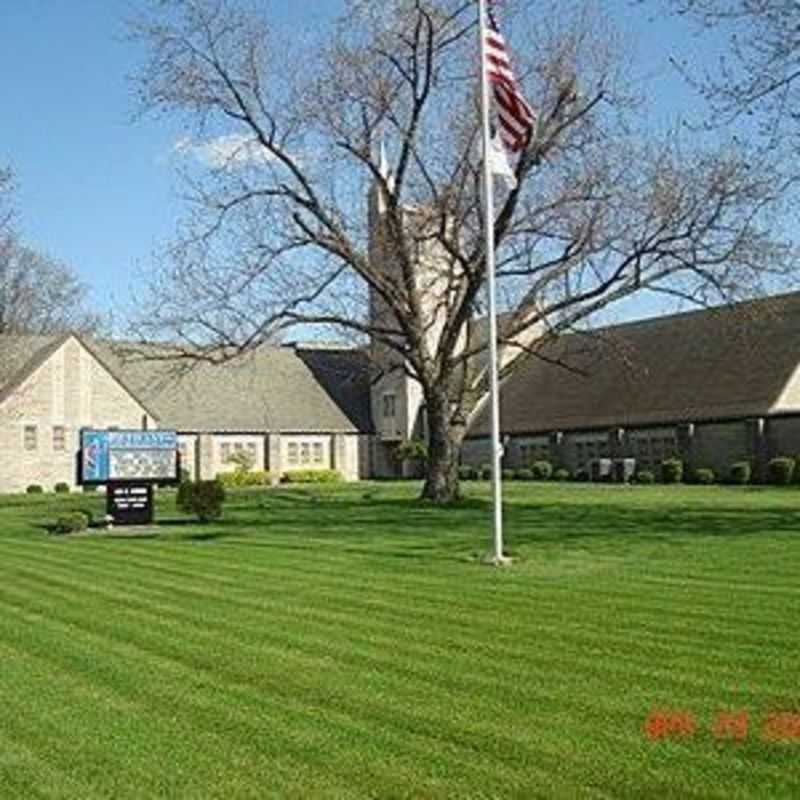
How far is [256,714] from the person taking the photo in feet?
26.6

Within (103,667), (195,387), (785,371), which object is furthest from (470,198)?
(195,387)

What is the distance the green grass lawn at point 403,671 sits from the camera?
6.61m

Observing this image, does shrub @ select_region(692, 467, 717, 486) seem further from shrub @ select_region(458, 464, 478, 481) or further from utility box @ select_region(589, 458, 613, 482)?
shrub @ select_region(458, 464, 478, 481)

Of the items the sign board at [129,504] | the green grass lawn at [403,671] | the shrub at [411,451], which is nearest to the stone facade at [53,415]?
the shrub at [411,451]

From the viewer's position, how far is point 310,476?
2456 inches

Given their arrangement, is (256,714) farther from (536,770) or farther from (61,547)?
(61,547)

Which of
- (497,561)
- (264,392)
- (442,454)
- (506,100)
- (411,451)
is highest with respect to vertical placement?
(506,100)

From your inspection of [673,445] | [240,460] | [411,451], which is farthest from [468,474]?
[673,445]

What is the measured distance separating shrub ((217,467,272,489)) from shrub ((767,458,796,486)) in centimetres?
2441

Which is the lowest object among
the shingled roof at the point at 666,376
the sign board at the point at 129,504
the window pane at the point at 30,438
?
the sign board at the point at 129,504

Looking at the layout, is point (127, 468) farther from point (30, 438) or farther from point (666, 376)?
point (666, 376)

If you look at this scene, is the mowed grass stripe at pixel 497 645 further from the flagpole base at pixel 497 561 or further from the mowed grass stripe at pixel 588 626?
the flagpole base at pixel 497 561

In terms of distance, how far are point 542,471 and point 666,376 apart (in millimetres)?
7530

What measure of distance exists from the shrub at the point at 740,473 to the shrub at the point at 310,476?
22321mm
